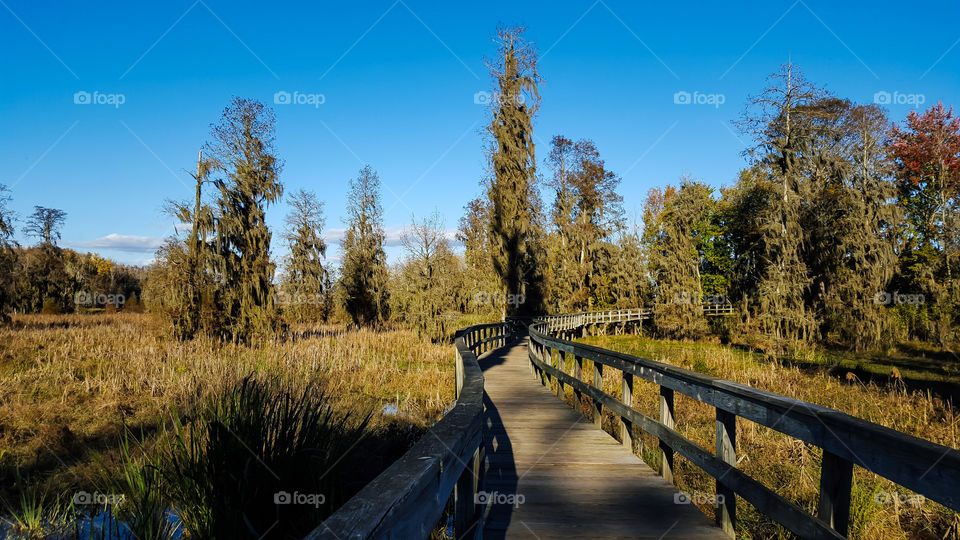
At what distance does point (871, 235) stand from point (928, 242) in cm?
1072

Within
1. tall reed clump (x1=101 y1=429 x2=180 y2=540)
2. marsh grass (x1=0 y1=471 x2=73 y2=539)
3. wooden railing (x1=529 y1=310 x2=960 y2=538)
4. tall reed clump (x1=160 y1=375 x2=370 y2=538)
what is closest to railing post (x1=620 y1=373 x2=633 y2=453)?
wooden railing (x1=529 y1=310 x2=960 y2=538)

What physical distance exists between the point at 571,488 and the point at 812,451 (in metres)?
5.10

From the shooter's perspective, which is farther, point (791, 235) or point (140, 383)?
point (791, 235)

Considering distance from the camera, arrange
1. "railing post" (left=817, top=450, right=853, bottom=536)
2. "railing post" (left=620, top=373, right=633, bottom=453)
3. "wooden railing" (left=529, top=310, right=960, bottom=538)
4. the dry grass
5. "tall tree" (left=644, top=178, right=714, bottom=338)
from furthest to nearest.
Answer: "tall tree" (left=644, top=178, right=714, bottom=338) → the dry grass → "railing post" (left=620, top=373, right=633, bottom=453) → "railing post" (left=817, top=450, right=853, bottom=536) → "wooden railing" (left=529, top=310, right=960, bottom=538)

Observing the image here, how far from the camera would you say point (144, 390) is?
12547mm

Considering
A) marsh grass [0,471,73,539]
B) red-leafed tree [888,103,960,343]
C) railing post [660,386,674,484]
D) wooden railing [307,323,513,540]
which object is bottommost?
marsh grass [0,471,73,539]

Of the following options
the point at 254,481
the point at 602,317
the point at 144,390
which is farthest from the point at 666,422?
the point at 602,317

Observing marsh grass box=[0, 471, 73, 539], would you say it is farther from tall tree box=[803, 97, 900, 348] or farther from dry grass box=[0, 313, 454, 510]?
tall tree box=[803, 97, 900, 348]

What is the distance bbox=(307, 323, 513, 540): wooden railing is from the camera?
1214 mm

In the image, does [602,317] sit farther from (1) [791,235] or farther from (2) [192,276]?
(2) [192,276]

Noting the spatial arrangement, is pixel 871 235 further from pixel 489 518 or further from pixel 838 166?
pixel 489 518

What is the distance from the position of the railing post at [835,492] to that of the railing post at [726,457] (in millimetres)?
950

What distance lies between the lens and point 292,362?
51.5ft

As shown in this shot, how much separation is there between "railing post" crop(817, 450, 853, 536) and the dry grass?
5.13m
